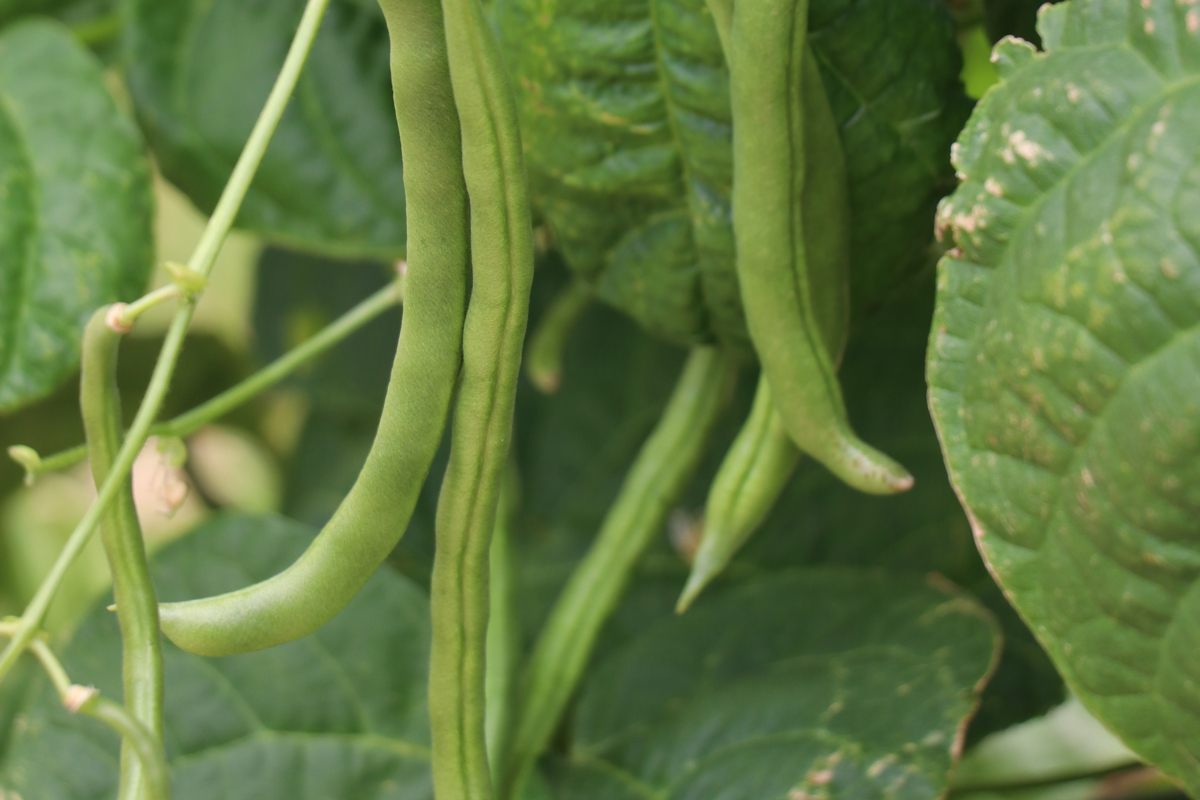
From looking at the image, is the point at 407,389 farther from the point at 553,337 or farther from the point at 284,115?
the point at 284,115

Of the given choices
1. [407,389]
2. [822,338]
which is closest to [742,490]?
[822,338]

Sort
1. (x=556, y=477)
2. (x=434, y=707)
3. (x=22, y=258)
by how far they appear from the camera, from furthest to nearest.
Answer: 1. (x=556, y=477)
2. (x=22, y=258)
3. (x=434, y=707)

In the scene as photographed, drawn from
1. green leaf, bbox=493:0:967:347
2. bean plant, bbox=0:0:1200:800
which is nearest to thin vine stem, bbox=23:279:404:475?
bean plant, bbox=0:0:1200:800

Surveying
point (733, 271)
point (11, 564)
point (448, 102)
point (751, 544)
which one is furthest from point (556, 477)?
point (11, 564)

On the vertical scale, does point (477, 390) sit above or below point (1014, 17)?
below

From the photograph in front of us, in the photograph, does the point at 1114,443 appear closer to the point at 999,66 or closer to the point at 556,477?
the point at 999,66

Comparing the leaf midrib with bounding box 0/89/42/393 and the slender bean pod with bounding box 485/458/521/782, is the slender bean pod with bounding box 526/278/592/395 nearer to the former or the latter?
the slender bean pod with bounding box 485/458/521/782

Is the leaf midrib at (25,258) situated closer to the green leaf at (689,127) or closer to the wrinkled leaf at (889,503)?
the green leaf at (689,127)
